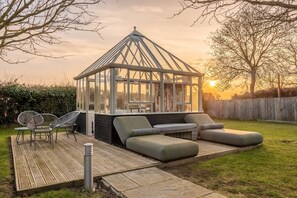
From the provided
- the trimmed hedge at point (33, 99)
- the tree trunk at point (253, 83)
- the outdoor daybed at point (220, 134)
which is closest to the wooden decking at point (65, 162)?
the outdoor daybed at point (220, 134)

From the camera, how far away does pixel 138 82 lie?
8.09 m

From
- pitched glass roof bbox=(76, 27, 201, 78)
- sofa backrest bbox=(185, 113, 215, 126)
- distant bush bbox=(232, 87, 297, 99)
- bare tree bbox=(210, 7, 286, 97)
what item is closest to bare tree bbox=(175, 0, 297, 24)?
pitched glass roof bbox=(76, 27, 201, 78)

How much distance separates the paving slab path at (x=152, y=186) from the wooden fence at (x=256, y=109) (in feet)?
40.0

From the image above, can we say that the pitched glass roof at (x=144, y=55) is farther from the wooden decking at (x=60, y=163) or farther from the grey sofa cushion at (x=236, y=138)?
the wooden decking at (x=60, y=163)

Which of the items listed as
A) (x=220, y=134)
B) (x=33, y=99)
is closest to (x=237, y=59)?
(x=220, y=134)

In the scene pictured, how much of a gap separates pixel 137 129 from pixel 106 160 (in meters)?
1.53

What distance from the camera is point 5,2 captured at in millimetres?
4055

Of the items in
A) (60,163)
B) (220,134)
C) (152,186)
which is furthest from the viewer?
(220,134)

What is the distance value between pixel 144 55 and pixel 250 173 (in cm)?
583

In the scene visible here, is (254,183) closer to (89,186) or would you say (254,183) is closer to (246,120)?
(89,186)

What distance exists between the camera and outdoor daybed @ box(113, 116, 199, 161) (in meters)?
4.87

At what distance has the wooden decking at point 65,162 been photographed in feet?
12.1

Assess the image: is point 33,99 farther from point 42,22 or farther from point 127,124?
point 42,22

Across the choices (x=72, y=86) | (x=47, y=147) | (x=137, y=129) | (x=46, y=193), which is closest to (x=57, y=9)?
(x=46, y=193)
